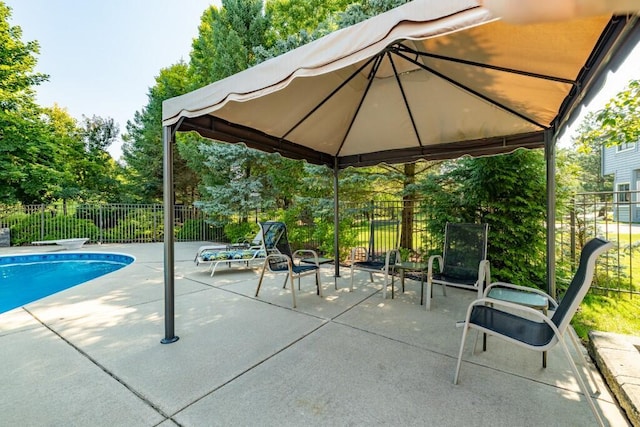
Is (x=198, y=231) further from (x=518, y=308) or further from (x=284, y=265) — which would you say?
(x=518, y=308)

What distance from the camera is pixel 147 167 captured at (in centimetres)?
Result: 1506

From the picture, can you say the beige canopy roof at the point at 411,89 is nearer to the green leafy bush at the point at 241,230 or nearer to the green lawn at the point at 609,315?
the green lawn at the point at 609,315

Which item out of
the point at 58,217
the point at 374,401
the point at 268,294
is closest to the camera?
the point at 374,401

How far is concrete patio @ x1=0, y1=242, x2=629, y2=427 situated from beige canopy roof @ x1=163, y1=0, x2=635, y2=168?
2147mm

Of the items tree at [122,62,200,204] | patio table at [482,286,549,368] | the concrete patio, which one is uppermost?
tree at [122,62,200,204]

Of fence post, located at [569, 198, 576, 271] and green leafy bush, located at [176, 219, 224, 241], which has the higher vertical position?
fence post, located at [569, 198, 576, 271]

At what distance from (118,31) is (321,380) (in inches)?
528

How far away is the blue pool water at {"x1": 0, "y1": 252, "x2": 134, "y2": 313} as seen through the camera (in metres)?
5.38

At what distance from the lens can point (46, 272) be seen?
7.16 m

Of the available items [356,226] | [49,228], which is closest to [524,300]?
[356,226]

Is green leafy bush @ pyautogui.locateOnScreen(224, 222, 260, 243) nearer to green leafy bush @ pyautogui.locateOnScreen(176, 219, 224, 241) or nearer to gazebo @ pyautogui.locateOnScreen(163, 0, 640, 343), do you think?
green leafy bush @ pyautogui.locateOnScreen(176, 219, 224, 241)

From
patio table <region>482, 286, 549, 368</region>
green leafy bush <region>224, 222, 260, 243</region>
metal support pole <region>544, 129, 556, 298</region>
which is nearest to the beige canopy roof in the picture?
metal support pole <region>544, 129, 556, 298</region>

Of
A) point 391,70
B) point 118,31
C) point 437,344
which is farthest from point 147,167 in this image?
point 437,344

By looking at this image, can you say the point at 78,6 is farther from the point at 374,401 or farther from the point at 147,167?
the point at 374,401
